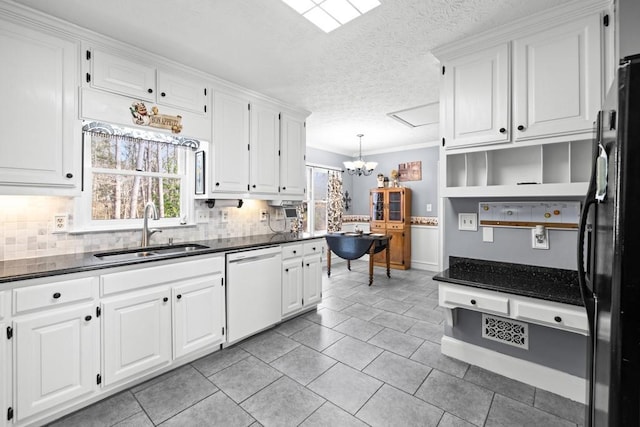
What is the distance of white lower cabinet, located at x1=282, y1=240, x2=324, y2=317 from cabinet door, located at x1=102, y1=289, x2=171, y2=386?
1251mm

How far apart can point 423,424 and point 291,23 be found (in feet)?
9.08

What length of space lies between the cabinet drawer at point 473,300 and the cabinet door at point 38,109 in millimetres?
2894

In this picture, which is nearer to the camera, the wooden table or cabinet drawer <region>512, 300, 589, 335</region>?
cabinet drawer <region>512, 300, 589, 335</region>

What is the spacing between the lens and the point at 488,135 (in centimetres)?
215

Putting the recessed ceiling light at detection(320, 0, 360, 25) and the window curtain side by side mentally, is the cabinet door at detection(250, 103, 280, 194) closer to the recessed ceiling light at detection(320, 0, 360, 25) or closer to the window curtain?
the recessed ceiling light at detection(320, 0, 360, 25)

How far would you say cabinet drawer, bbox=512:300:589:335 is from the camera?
1.72 metres

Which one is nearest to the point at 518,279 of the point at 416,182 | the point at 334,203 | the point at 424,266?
the point at 424,266

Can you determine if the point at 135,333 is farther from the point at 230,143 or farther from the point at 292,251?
the point at 230,143

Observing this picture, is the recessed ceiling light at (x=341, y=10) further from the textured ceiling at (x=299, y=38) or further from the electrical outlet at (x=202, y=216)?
the electrical outlet at (x=202, y=216)

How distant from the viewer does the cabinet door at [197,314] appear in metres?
2.26

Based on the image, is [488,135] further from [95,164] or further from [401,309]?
[95,164]

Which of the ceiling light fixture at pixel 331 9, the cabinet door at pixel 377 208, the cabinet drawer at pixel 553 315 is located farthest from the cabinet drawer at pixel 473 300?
the cabinet door at pixel 377 208

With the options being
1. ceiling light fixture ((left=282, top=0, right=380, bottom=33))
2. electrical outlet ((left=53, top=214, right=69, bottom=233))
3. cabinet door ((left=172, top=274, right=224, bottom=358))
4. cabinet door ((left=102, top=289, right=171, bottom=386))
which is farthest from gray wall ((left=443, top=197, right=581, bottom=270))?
electrical outlet ((left=53, top=214, right=69, bottom=233))

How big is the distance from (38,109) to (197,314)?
5.96 feet
